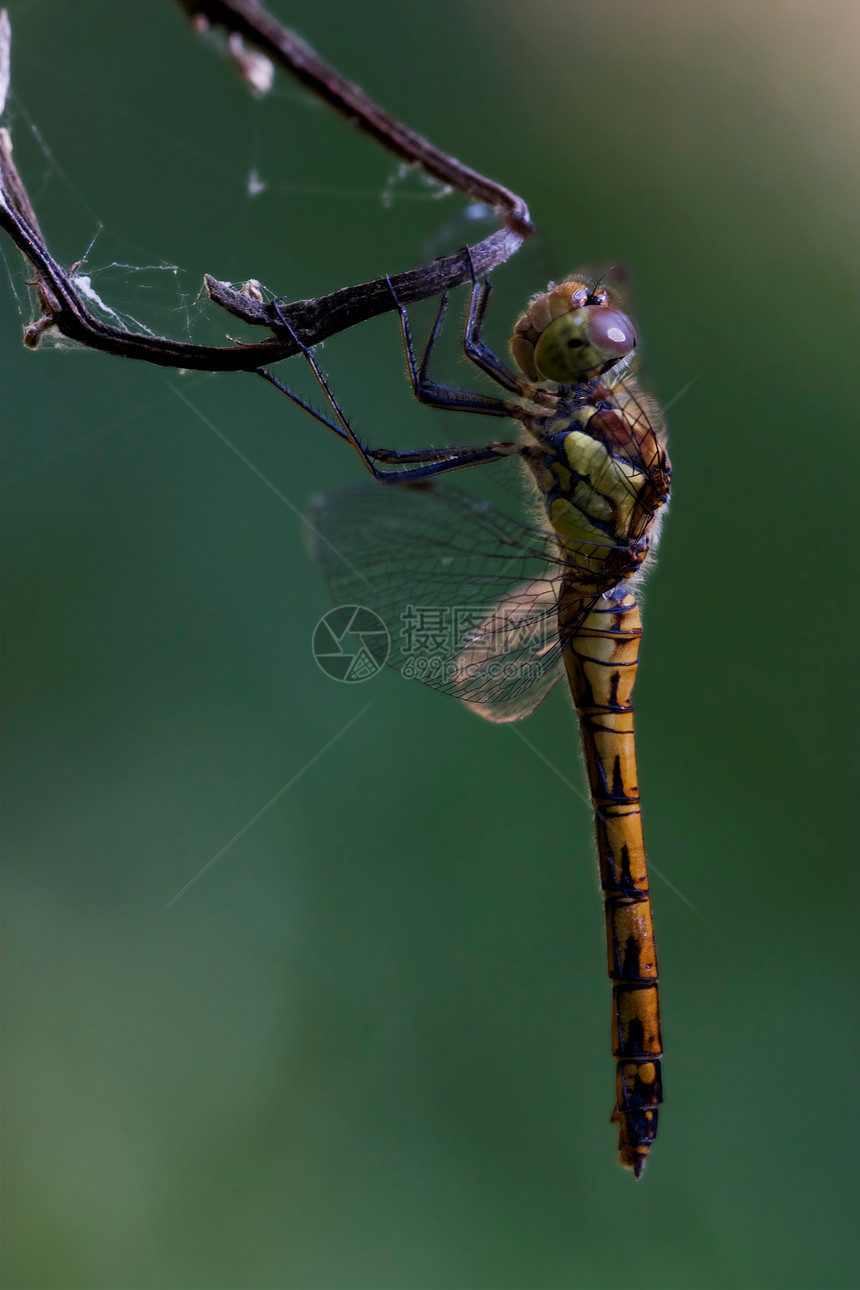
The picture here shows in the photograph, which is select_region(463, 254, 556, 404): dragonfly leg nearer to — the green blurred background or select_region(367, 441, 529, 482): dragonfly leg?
select_region(367, 441, 529, 482): dragonfly leg

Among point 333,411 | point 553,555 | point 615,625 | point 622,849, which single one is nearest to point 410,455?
point 333,411

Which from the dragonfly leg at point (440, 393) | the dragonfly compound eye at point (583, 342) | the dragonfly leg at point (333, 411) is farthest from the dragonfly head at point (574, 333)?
the dragonfly leg at point (333, 411)

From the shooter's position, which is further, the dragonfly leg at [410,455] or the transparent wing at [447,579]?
the transparent wing at [447,579]

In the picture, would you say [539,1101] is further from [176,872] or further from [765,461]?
[765,461]

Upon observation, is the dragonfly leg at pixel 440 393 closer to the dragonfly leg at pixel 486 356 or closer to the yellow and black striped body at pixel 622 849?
the dragonfly leg at pixel 486 356

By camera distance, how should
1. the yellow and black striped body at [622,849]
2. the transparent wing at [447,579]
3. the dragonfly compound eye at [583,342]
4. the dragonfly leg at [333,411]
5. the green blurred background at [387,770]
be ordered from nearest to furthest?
the dragonfly leg at [333,411], the dragonfly compound eye at [583,342], the transparent wing at [447,579], the yellow and black striped body at [622,849], the green blurred background at [387,770]

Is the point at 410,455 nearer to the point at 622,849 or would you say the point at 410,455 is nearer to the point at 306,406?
the point at 306,406
